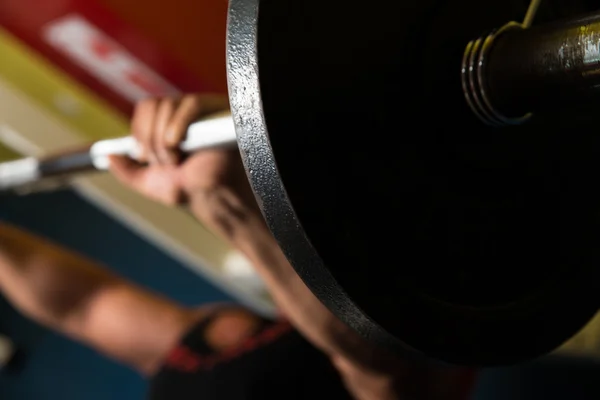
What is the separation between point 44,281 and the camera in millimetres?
1142

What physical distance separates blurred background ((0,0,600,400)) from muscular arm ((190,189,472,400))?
55 centimetres

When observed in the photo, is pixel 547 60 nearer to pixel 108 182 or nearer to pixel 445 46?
pixel 445 46

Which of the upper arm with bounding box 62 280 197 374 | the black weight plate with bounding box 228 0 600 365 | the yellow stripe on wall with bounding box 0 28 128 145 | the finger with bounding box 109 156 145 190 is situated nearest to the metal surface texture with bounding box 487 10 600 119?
the black weight plate with bounding box 228 0 600 365

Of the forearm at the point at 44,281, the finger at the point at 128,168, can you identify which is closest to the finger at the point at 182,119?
the finger at the point at 128,168

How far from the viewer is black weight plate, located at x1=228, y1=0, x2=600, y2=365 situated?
1.27 ft

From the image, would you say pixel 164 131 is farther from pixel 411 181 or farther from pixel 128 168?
pixel 411 181

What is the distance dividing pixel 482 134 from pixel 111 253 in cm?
163

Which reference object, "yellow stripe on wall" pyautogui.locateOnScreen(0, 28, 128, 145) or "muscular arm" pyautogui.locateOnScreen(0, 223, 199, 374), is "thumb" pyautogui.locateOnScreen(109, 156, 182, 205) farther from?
"yellow stripe on wall" pyautogui.locateOnScreen(0, 28, 128, 145)

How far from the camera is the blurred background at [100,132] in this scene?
1468 millimetres

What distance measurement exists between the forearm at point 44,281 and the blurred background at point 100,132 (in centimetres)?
57

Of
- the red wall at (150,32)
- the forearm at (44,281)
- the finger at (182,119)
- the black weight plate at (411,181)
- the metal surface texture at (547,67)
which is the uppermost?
the metal surface texture at (547,67)

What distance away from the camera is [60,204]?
1.96 metres

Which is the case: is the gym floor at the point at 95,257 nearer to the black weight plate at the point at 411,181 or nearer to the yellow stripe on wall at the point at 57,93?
the yellow stripe on wall at the point at 57,93

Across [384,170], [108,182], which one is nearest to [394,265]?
[384,170]
